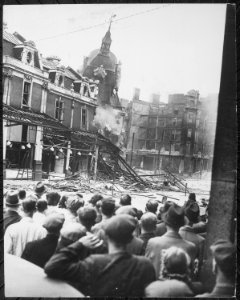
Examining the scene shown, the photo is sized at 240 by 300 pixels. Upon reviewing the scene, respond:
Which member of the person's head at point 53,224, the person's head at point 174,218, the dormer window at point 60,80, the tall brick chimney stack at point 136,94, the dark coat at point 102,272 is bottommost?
the dark coat at point 102,272

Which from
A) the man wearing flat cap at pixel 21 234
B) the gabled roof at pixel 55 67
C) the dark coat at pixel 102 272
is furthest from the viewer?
the gabled roof at pixel 55 67

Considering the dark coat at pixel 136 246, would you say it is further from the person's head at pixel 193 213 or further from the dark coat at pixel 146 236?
the person's head at pixel 193 213

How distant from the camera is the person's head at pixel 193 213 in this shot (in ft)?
9.45

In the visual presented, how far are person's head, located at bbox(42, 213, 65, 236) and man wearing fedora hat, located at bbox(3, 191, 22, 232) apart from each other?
0.84 feet

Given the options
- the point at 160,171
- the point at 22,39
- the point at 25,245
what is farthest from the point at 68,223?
the point at 22,39

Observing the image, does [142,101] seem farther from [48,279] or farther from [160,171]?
[48,279]

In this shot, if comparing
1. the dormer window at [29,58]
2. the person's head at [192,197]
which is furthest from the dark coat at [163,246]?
the dormer window at [29,58]

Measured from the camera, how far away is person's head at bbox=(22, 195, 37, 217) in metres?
2.78

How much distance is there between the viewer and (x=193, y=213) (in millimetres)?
2896

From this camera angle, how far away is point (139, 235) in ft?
8.98

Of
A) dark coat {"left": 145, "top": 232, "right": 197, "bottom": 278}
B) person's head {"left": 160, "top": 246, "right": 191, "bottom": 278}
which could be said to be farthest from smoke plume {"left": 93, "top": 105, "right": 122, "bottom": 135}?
person's head {"left": 160, "top": 246, "right": 191, "bottom": 278}

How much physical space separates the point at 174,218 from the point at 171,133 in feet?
2.62

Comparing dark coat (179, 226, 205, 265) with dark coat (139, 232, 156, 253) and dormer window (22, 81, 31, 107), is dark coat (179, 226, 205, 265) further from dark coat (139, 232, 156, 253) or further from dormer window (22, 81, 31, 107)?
dormer window (22, 81, 31, 107)

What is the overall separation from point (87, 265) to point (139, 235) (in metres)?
0.52
